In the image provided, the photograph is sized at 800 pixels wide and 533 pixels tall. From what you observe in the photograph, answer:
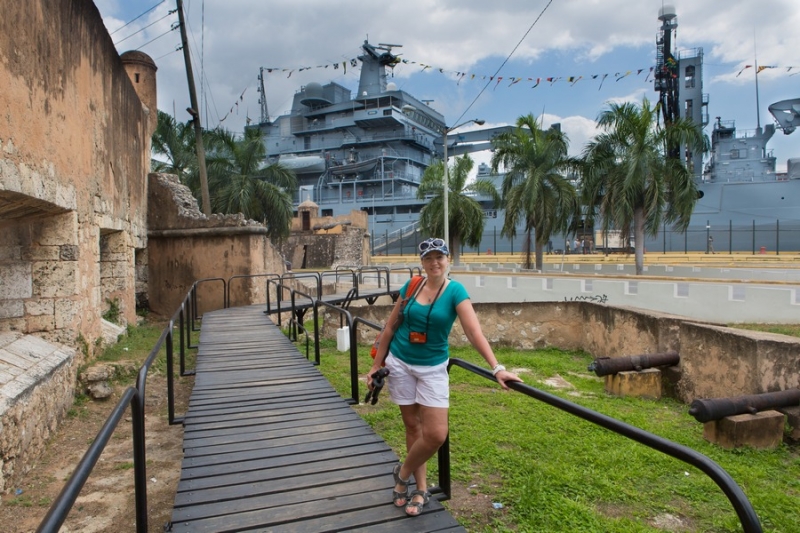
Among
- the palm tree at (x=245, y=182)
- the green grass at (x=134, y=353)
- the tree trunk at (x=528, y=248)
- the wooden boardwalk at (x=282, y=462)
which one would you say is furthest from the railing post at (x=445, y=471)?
the tree trunk at (x=528, y=248)

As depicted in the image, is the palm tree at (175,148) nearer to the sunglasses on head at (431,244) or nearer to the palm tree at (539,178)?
the palm tree at (539,178)

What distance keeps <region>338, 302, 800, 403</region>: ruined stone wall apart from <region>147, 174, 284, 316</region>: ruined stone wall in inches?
83.1

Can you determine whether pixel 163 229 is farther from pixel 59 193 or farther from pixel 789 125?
pixel 789 125

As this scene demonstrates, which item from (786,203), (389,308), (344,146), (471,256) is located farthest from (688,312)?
(344,146)

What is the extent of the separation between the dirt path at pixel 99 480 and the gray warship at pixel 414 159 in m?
32.2

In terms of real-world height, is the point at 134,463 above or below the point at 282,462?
above

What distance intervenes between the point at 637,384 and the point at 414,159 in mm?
48069

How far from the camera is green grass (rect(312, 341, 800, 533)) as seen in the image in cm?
378

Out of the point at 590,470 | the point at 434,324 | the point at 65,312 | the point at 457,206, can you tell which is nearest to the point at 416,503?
the point at 434,324

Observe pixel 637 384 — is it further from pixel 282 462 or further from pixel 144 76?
pixel 144 76

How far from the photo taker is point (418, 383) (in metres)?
3.08

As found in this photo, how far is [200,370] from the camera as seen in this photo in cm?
623

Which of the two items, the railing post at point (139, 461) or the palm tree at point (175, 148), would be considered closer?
the railing post at point (139, 461)

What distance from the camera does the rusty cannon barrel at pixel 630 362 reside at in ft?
24.4
